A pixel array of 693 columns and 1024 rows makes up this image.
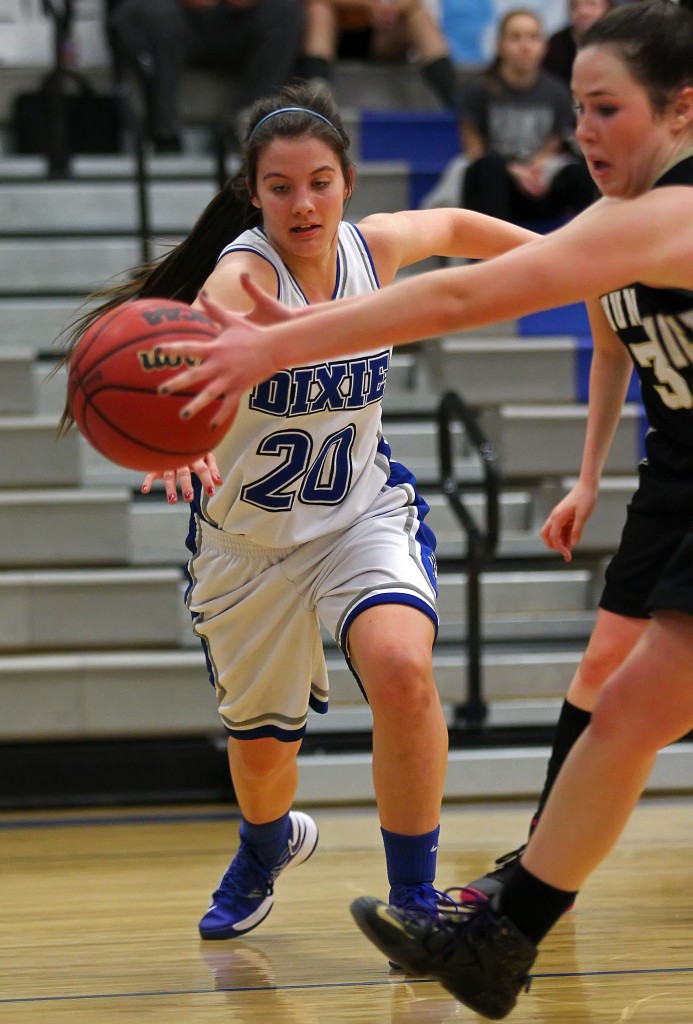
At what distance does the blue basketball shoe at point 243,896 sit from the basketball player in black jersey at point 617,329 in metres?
0.88

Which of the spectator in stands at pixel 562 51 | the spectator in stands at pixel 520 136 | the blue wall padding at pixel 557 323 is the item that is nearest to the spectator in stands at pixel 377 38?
the spectator in stands at pixel 520 136

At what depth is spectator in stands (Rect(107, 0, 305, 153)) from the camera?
624 cm

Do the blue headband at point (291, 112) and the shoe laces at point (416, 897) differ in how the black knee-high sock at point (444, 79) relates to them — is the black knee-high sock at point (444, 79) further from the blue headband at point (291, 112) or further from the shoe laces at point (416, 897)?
the shoe laces at point (416, 897)

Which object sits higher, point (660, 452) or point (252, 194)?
point (252, 194)

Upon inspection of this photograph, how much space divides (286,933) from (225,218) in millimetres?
1614

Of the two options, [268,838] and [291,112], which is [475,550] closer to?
[268,838]

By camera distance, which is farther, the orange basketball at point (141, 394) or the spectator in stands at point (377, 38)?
the spectator in stands at point (377, 38)

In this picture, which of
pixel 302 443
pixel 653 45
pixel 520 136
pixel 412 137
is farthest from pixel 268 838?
pixel 412 137

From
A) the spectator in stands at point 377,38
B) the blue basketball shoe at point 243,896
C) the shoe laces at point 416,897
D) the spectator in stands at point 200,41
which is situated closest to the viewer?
the shoe laces at point 416,897

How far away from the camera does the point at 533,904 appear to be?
2.10 meters

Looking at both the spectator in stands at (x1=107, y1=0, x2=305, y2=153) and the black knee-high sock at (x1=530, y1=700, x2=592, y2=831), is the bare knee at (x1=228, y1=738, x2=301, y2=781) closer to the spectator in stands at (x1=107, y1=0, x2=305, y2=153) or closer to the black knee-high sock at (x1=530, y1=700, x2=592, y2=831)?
the black knee-high sock at (x1=530, y1=700, x2=592, y2=831)

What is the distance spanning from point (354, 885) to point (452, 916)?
122cm

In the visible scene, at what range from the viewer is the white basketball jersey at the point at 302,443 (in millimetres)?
2703

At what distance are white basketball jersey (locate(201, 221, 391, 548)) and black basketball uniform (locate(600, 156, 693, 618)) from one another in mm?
568
